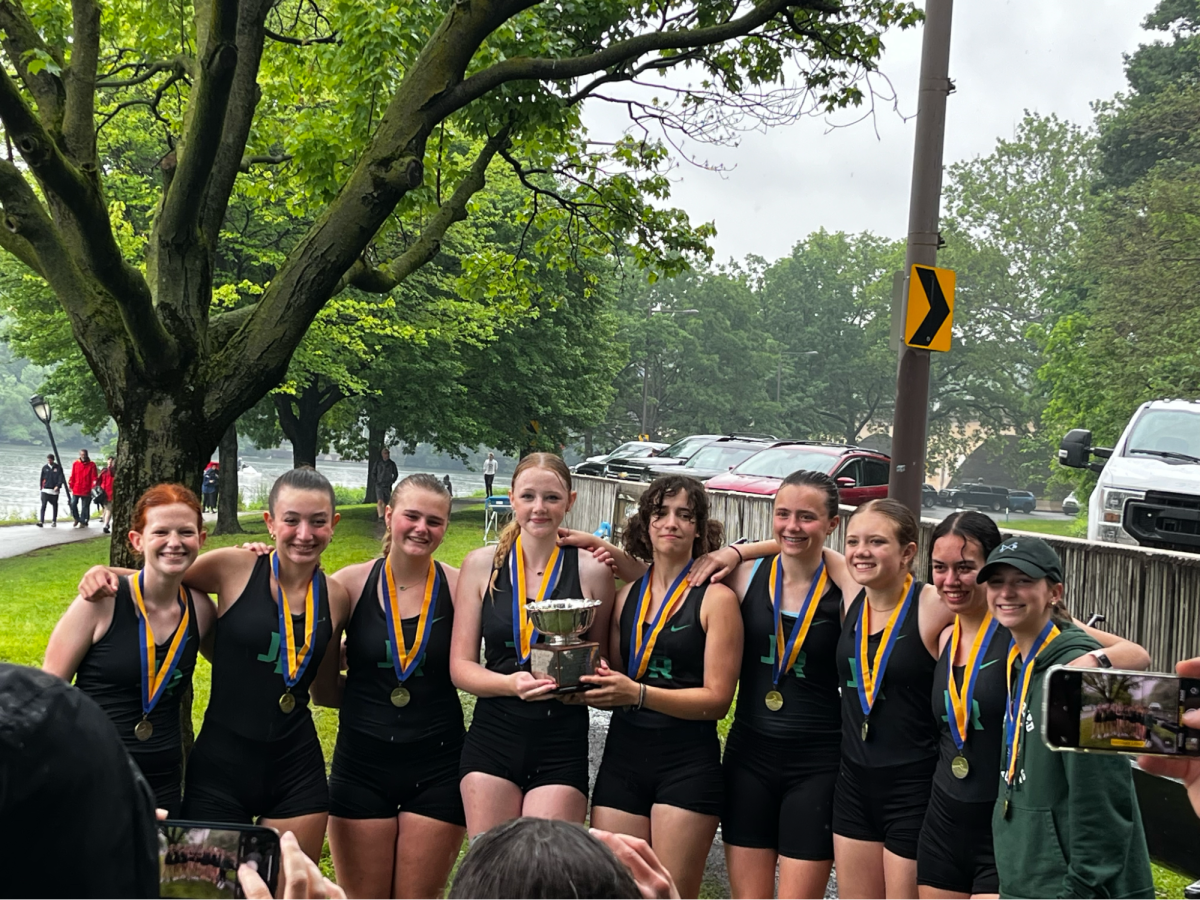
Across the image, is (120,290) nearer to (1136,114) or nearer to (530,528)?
(530,528)

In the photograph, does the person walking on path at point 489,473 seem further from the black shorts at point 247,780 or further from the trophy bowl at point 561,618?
the trophy bowl at point 561,618

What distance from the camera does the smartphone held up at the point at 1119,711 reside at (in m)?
2.49

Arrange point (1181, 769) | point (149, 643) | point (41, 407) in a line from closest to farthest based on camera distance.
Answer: point (1181, 769)
point (149, 643)
point (41, 407)

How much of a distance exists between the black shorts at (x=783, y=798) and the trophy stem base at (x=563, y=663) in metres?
0.90

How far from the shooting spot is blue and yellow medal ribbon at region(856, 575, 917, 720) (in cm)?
394

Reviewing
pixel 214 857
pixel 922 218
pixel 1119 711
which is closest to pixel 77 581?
pixel 922 218

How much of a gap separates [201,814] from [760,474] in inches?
582

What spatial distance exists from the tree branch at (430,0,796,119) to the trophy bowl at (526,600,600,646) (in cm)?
367

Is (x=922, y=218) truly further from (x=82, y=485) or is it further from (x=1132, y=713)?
(x=82, y=485)

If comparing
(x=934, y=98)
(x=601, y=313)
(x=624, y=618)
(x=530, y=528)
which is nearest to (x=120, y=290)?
(x=530, y=528)

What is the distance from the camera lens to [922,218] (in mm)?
7805

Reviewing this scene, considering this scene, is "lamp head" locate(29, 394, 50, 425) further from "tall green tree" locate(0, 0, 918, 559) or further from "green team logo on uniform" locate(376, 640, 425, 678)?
"green team logo on uniform" locate(376, 640, 425, 678)

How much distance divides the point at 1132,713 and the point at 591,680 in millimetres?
1807

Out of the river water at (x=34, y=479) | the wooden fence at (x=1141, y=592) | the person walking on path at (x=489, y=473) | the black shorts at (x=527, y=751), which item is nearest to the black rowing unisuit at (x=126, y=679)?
the black shorts at (x=527, y=751)
